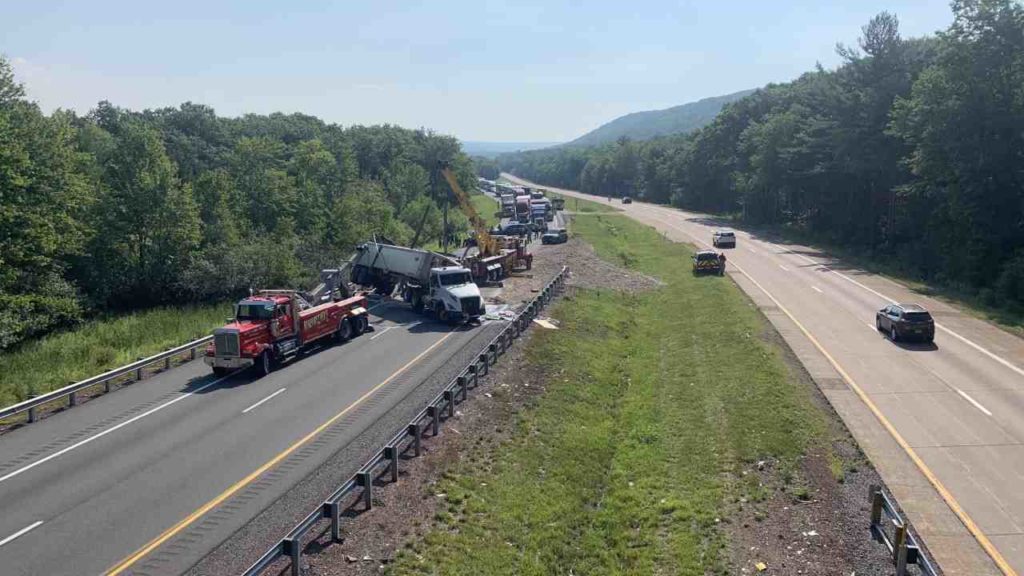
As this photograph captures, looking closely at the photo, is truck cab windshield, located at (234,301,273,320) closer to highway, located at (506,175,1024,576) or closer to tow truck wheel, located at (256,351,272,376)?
tow truck wheel, located at (256,351,272,376)

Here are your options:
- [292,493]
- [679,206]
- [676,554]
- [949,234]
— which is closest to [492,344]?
[292,493]

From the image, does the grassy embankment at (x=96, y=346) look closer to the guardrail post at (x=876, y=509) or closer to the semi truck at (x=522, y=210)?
the guardrail post at (x=876, y=509)

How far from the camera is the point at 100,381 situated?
26.1m

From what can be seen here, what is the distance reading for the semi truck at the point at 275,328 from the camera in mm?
27422

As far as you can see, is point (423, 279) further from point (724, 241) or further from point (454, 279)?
point (724, 241)

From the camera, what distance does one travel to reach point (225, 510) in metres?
16.4

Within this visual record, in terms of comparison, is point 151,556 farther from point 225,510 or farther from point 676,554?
point 676,554

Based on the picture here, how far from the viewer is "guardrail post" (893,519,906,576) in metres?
13.3

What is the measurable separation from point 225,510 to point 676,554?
30.7 feet

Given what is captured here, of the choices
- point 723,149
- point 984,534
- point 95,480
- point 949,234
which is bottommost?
point 95,480

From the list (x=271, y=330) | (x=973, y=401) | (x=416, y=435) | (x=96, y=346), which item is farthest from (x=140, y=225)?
(x=973, y=401)

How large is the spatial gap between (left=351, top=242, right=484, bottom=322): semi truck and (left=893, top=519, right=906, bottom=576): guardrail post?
25.5 m

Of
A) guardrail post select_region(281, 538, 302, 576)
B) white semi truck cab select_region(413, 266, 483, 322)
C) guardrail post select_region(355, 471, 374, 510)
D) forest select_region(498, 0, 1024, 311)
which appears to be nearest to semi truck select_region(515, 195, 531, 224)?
forest select_region(498, 0, 1024, 311)

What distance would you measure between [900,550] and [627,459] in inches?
329
